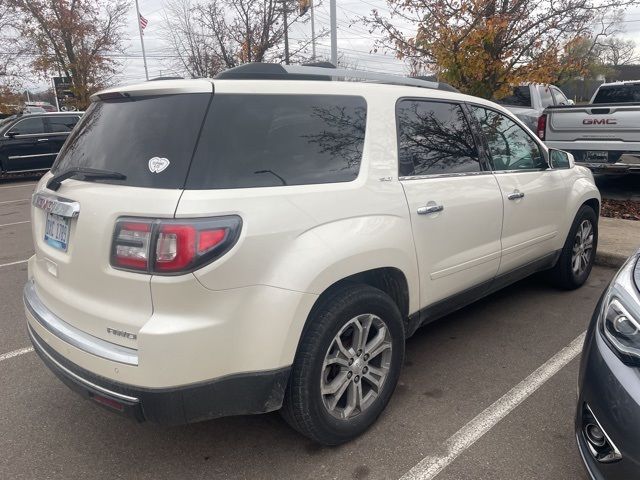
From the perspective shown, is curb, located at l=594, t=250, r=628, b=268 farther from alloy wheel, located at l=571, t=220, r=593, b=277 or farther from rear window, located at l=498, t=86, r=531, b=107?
rear window, located at l=498, t=86, r=531, b=107

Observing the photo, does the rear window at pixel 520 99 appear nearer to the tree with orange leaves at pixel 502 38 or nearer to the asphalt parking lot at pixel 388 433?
the tree with orange leaves at pixel 502 38

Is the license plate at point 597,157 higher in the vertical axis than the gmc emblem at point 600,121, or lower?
lower

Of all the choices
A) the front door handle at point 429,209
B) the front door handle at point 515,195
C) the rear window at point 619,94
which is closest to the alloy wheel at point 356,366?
the front door handle at point 429,209

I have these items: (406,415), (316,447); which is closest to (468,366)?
(406,415)

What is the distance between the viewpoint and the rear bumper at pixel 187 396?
2.07m

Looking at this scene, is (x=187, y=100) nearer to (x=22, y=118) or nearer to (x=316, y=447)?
(x=316, y=447)

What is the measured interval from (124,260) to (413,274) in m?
1.54

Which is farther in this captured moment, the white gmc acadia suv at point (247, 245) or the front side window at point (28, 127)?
the front side window at point (28, 127)

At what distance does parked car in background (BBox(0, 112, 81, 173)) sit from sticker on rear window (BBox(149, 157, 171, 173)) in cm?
1402

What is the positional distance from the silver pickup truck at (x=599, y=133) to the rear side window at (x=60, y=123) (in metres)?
13.0

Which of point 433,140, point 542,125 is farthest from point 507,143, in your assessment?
point 542,125

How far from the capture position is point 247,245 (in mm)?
2086

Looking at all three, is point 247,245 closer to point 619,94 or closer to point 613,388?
point 613,388

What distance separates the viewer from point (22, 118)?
14.4 meters
